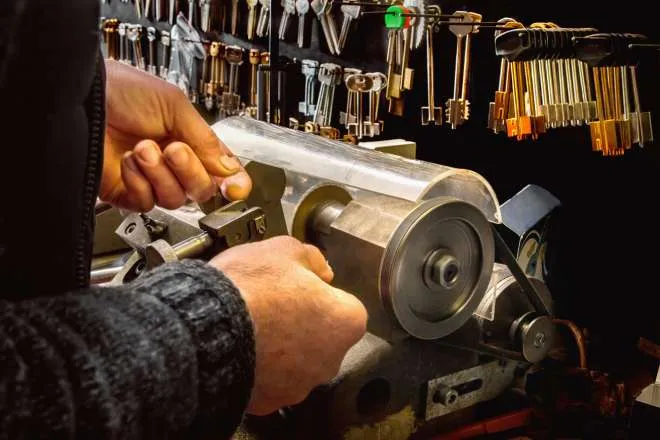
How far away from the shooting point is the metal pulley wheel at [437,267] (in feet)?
3.09

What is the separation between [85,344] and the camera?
21.0 inches

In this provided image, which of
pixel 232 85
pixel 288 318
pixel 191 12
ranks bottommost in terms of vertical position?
pixel 232 85

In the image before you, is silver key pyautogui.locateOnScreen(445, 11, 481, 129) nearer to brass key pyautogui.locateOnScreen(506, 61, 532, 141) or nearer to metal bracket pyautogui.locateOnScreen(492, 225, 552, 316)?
brass key pyautogui.locateOnScreen(506, 61, 532, 141)

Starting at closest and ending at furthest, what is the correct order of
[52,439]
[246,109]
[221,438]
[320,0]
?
1. [52,439]
2. [221,438]
3. [320,0]
4. [246,109]

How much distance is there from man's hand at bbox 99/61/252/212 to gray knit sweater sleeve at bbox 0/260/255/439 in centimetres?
36

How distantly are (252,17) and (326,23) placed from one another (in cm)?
54

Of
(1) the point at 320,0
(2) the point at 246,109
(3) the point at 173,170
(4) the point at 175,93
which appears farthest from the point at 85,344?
(2) the point at 246,109

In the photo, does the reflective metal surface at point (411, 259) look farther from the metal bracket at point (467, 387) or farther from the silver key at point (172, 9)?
the silver key at point (172, 9)

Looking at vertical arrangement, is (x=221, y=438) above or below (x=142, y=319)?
below

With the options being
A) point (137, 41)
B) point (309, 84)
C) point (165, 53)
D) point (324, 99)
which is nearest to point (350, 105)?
point (324, 99)

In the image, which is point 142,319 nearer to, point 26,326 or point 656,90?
point 26,326

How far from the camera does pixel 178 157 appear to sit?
39.1 inches

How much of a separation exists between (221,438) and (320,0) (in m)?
2.18

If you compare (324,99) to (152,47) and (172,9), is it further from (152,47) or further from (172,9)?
(152,47)
